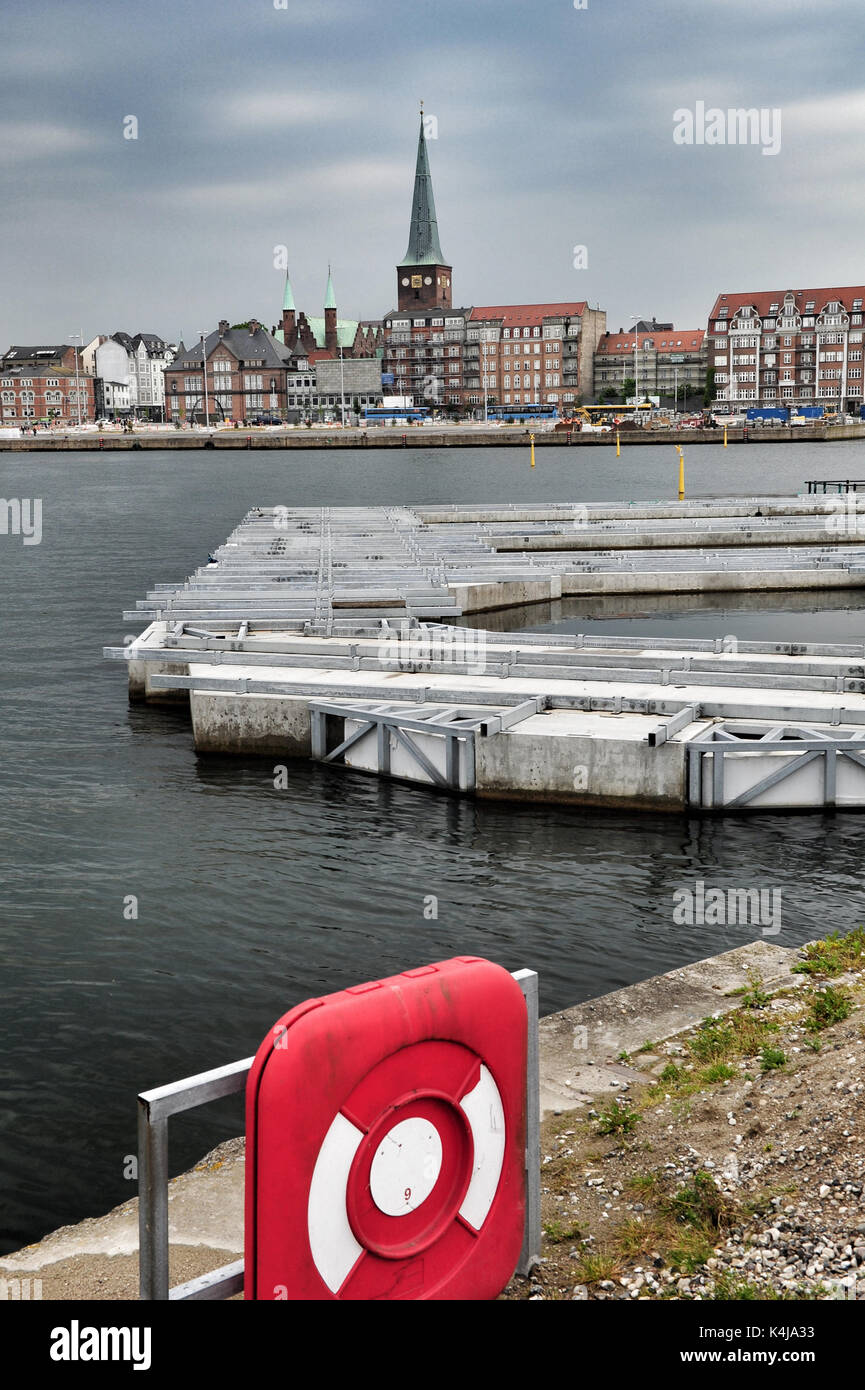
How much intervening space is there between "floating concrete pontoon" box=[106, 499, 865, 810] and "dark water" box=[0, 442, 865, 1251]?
630 millimetres

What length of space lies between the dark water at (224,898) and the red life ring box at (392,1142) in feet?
15.9

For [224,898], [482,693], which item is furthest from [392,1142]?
[482,693]

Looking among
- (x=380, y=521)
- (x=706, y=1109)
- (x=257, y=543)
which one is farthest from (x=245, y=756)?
(x=380, y=521)

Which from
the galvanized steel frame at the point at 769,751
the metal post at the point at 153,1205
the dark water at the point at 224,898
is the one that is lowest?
the dark water at the point at 224,898

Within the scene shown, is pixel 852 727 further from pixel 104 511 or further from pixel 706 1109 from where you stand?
pixel 104 511

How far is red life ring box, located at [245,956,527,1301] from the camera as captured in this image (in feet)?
18.6

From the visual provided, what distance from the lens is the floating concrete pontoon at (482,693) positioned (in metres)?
20.8

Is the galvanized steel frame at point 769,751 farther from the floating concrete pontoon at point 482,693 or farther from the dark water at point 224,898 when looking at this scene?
the dark water at point 224,898

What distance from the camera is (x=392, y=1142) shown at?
6043 millimetres

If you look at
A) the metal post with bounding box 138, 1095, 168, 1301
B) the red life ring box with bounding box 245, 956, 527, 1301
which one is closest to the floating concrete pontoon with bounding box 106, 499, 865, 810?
A: the red life ring box with bounding box 245, 956, 527, 1301

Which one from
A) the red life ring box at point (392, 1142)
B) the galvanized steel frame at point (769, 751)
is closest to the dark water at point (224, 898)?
the galvanized steel frame at point (769, 751)

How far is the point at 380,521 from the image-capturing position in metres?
58.5

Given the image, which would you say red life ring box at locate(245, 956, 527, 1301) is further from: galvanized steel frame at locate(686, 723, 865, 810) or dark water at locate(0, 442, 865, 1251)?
galvanized steel frame at locate(686, 723, 865, 810)
